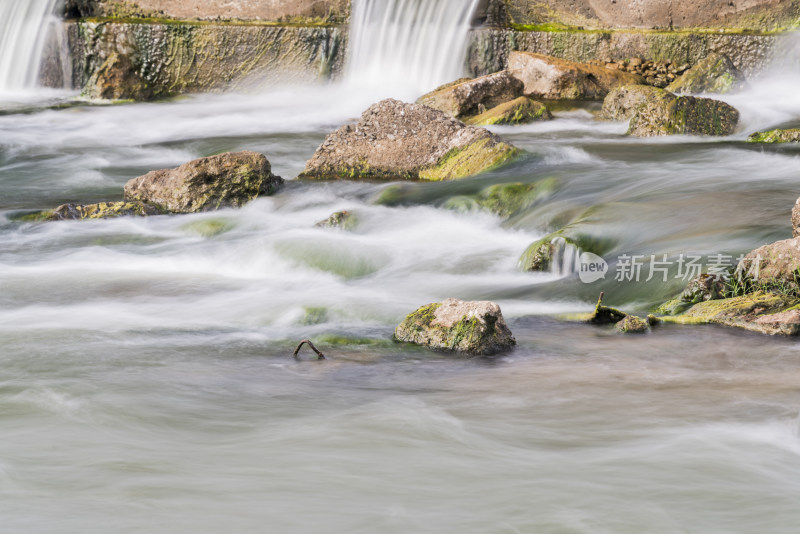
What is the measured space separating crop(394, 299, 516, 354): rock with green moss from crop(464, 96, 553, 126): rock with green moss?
6985mm

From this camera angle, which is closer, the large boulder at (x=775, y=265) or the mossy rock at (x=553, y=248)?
the large boulder at (x=775, y=265)

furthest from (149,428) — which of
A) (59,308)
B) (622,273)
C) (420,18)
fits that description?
(420,18)

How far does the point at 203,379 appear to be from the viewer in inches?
181

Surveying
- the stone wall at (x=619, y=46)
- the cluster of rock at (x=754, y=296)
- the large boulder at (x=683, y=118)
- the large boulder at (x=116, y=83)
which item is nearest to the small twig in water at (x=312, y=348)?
the cluster of rock at (x=754, y=296)

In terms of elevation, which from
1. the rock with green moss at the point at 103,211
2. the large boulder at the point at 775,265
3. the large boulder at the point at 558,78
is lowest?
the rock with green moss at the point at 103,211

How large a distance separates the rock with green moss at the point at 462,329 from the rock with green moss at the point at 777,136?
591cm

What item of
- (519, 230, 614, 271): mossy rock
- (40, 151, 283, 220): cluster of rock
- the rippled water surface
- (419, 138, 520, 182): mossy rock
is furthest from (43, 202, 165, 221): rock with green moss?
(519, 230, 614, 271): mossy rock

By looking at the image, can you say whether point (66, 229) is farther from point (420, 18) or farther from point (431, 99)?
point (420, 18)

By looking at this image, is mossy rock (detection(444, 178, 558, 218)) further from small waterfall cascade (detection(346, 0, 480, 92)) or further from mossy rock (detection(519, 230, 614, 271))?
small waterfall cascade (detection(346, 0, 480, 92))

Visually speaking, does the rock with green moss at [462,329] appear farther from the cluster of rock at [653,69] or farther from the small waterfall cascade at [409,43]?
the small waterfall cascade at [409,43]

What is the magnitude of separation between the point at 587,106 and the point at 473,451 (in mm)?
9603

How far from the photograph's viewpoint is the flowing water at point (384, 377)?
3268mm

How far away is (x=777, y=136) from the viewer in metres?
9.95

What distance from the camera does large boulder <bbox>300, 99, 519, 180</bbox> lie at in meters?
8.97
